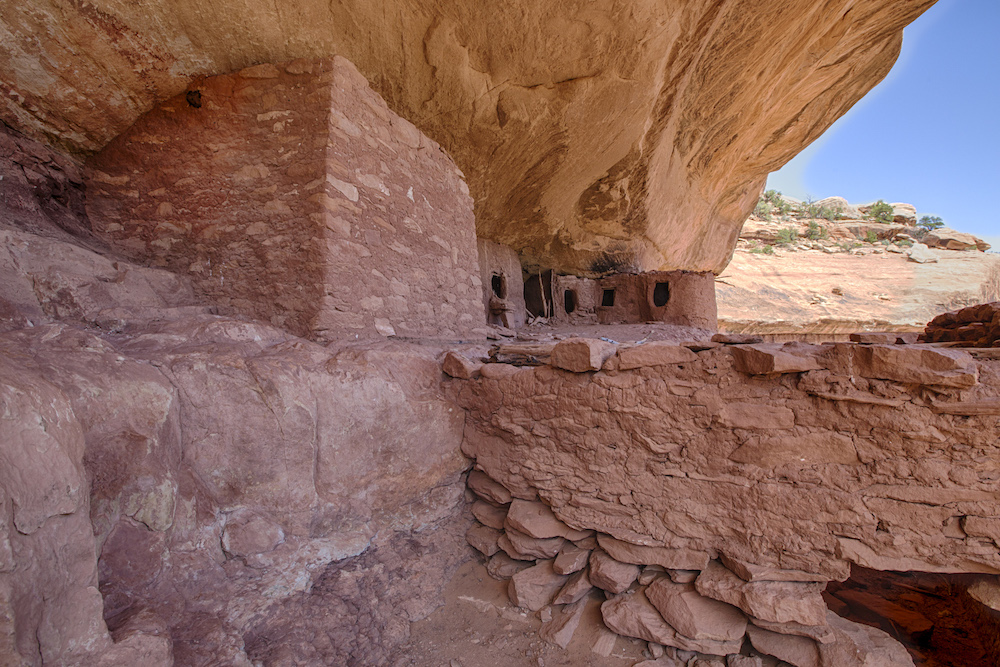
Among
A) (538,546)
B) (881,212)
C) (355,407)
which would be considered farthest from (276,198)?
(881,212)

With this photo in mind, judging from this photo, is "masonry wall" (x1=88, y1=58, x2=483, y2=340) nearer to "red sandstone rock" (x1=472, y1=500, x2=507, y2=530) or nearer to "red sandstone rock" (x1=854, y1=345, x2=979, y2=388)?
Answer: "red sandstone rock" (x1=472, y1=500, x2=507, y2=530)

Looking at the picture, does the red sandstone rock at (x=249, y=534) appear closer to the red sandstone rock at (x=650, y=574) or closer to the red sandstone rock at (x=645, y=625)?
the red sandstone rock at (x=645, y=625)

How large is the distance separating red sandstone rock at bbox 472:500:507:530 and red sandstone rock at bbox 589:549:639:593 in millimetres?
585

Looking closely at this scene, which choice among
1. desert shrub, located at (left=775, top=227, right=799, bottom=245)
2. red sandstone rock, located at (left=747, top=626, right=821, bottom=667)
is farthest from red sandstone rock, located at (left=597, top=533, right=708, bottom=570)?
desert shrub, located at (left=775, top=227, right=799, bottom=245)

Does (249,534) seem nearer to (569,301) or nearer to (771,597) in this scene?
(771,597)

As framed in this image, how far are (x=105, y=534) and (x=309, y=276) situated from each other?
150 cm

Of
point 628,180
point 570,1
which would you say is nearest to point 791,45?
point 628,180

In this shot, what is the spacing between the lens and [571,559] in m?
2.28

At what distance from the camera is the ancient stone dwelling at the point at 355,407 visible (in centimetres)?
141

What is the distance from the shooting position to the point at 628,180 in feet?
20.6

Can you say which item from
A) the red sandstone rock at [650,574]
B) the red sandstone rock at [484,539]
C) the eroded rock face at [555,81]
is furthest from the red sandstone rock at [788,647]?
the eroded rock face at [555,81]

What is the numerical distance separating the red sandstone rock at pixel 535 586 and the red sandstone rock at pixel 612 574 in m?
0.22

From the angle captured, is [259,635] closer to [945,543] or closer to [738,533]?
[738,533]

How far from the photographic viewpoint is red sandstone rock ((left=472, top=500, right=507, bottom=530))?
101 inches
